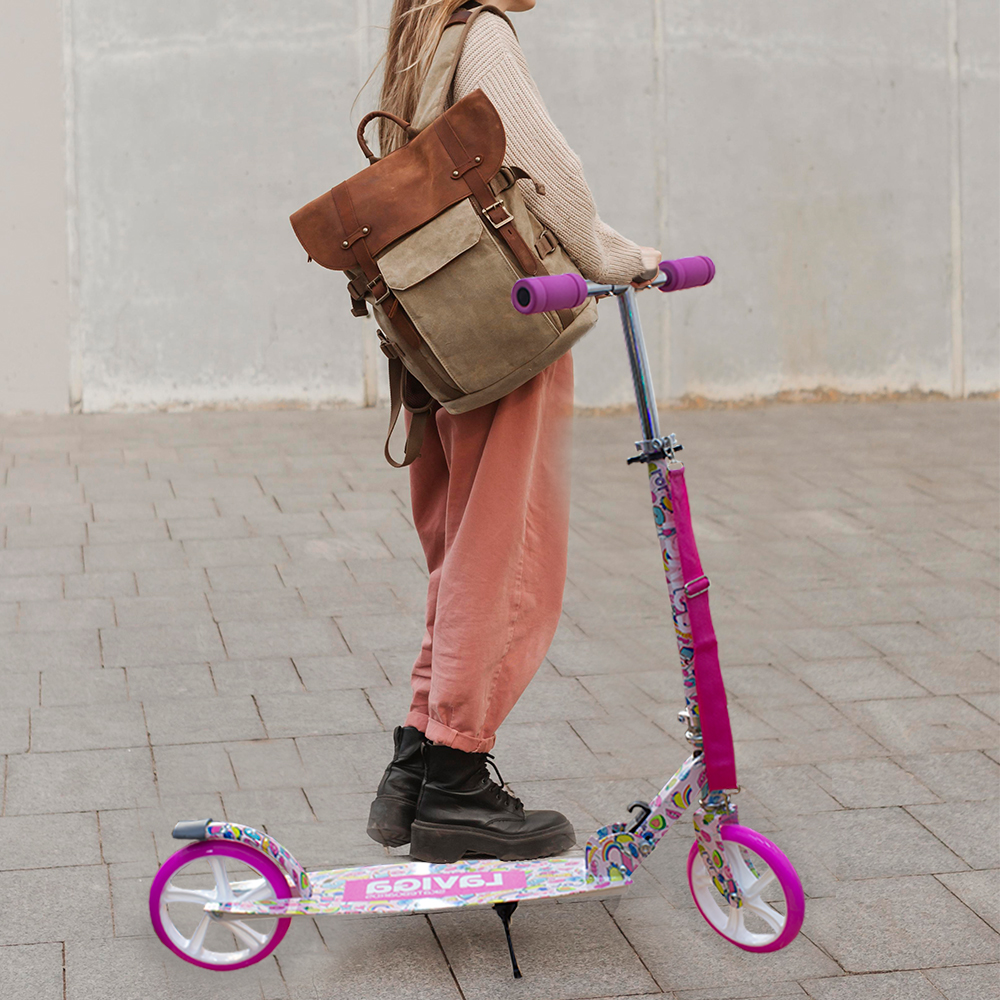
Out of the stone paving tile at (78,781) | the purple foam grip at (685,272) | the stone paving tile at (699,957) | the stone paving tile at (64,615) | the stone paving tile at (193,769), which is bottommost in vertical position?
the stone paving tile at (64,615)

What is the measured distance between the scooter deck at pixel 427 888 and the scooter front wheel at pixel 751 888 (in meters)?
0.14

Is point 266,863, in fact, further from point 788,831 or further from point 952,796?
point 952,796

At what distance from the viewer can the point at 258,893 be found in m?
2.49

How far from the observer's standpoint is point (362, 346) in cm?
845

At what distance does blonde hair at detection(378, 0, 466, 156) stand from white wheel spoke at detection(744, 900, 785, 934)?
1521mm

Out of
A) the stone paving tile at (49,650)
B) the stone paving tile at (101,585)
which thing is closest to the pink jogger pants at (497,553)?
the stone paving tile at (49,650)

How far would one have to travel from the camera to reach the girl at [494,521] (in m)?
2.54

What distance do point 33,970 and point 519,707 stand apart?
Answer: 5.45 feet

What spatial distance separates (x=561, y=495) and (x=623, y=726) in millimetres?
1156

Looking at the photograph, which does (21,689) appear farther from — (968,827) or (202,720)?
(968,827)

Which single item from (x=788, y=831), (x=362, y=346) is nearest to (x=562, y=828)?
(x=788, y=831)

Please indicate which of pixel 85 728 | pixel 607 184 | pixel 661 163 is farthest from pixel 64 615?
pixel 661 163

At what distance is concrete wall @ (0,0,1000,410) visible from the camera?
814 centimetres

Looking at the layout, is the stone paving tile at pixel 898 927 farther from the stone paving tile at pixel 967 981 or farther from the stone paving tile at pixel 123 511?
the stone paving tile at pixel 123 511
